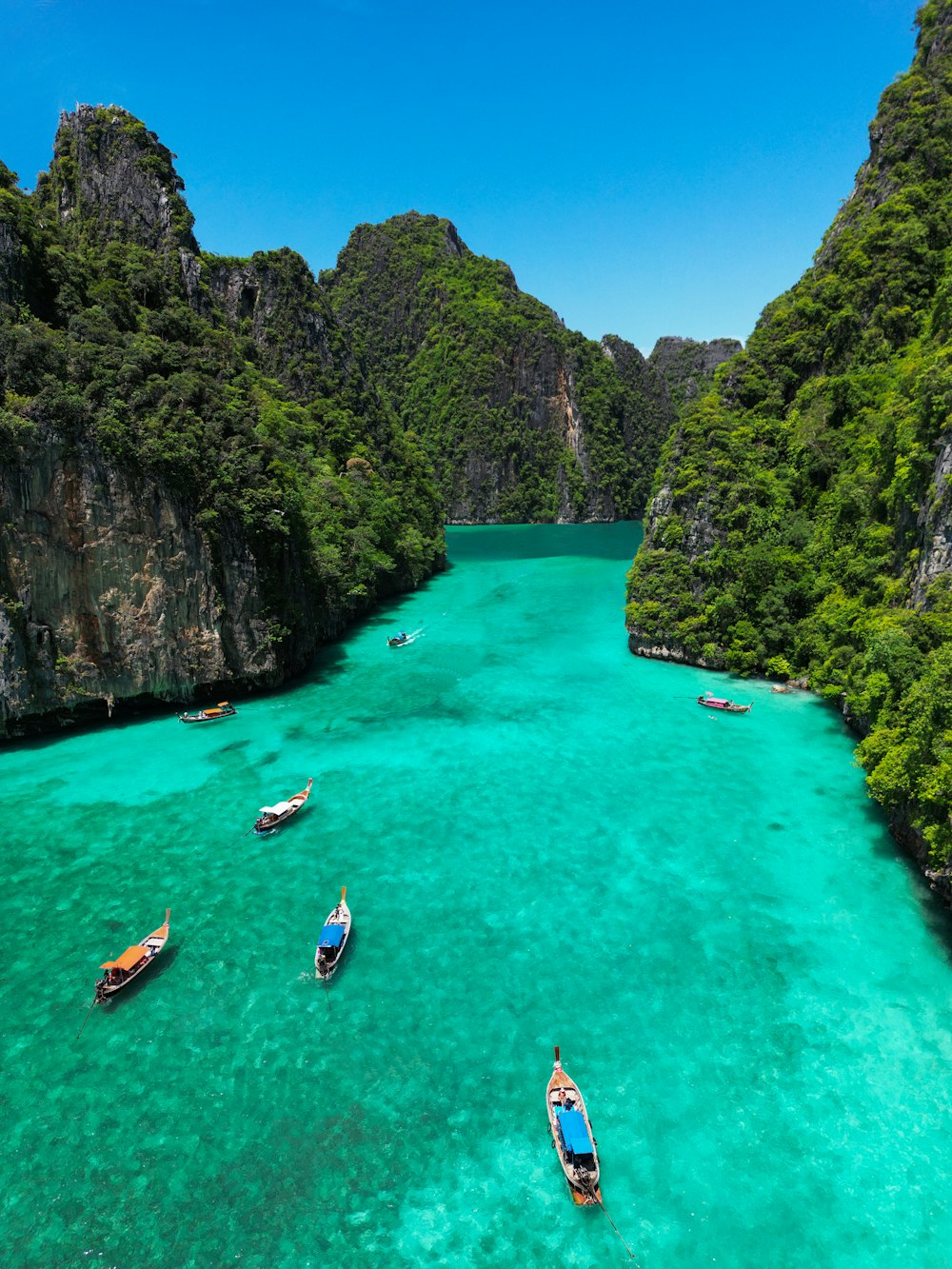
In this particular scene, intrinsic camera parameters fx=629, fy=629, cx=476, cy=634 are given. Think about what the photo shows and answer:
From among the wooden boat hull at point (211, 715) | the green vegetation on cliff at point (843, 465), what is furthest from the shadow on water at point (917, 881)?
the wooden boat hull at point (211, 715)

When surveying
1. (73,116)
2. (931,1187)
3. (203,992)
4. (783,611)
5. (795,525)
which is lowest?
(931,1187)

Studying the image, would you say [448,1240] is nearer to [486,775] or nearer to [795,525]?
[486,775]

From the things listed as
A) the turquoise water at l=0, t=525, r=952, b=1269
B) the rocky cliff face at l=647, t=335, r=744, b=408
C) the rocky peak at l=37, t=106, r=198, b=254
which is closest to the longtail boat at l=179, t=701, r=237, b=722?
the turquoise water at l=0, t=525, r=952, b=1269

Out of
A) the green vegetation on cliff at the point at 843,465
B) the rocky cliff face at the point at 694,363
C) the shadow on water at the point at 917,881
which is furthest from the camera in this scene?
the rocky cliff face at the point at 694,363

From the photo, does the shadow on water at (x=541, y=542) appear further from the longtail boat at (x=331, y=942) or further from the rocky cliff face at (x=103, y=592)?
the longtail boat at (x=331, y=942)

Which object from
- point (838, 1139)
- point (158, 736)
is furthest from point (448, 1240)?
point (158, 736)

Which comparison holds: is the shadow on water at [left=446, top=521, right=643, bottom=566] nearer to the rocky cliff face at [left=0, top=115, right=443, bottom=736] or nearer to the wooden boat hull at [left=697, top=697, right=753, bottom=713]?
the rocky cliff face at [left=0, top=115, right=443, bottom=736]

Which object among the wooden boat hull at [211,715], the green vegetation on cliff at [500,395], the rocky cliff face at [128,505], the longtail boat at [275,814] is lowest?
the longtail boat at [275,814]
